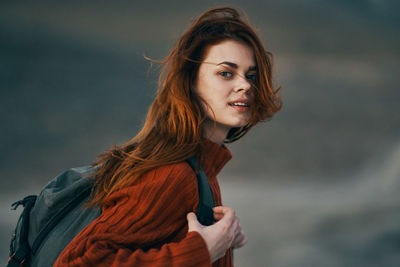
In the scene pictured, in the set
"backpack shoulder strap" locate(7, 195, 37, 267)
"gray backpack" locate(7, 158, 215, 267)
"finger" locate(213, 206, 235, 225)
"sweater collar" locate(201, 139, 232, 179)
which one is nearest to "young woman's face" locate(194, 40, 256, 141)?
"sweater collar" locate(201, 139, 232, 179)

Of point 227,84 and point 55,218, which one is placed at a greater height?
point 227,84

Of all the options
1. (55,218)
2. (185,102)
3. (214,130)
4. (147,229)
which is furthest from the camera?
(214,130)

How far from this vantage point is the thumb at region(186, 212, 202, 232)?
1.46 metres

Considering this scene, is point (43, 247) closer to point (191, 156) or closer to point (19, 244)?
point (19, 244)

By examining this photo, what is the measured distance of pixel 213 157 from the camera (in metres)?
1.93

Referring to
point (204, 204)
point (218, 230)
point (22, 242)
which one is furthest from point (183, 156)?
point (22, 242)

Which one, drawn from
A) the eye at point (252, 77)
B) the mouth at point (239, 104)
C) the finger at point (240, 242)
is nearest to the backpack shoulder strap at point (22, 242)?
the finger at point (240, 242)

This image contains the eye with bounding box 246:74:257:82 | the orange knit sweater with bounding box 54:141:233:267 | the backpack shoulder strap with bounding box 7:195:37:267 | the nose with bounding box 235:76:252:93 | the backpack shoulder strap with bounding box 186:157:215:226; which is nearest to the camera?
the orange knit sweater with bounding box 54:141:233:267

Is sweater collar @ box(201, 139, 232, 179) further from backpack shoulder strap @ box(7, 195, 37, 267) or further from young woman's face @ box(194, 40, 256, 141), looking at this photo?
backpack shoulder strap @ box(7, 195, 37, 267)

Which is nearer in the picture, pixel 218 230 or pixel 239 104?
pixel 218 230

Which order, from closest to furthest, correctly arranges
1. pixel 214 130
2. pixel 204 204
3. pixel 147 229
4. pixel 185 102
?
pixel 147 229
pixel 204 204
pixel 185 102
pixel 214 130

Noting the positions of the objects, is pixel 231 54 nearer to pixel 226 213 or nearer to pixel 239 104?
pixel 239 104

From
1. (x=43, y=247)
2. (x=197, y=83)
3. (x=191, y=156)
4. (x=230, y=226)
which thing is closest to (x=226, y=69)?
(x=197, y=83)

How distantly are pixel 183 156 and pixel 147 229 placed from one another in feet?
1.12
